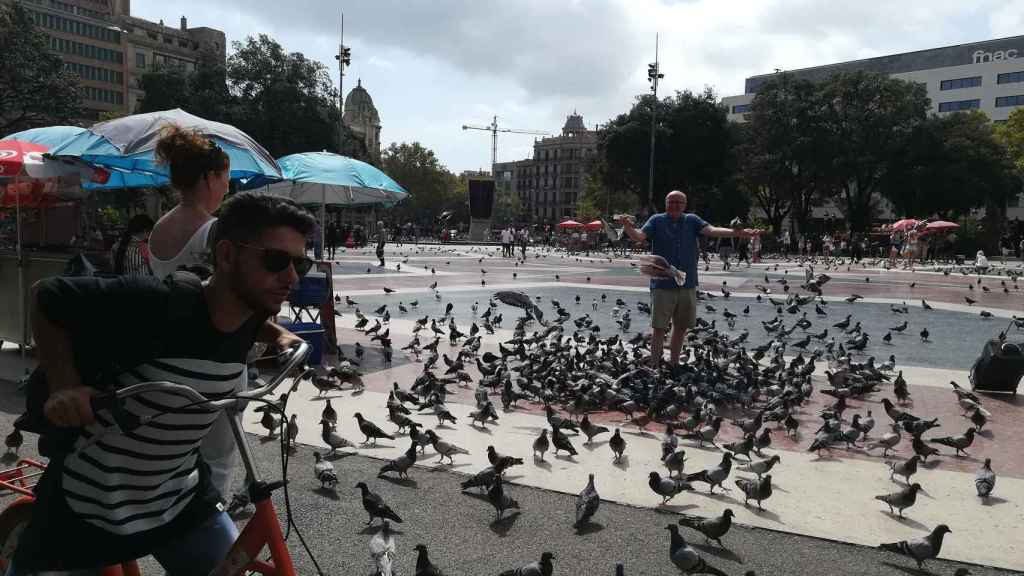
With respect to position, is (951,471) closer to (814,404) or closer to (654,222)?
(814,404)

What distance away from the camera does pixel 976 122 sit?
58.8 meters

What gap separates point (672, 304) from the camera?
27.1 feet

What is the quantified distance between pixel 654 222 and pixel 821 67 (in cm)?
10793

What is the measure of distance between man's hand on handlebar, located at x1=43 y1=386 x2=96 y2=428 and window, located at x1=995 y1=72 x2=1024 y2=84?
10912 cm

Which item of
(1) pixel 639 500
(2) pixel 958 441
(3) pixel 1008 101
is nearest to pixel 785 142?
(3) pixel 1008 101

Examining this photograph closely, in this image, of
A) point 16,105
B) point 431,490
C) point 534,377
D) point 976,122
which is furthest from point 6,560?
point 976,122

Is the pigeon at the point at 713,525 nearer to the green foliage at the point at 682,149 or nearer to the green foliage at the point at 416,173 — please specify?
the green foliage at the point at 682,149

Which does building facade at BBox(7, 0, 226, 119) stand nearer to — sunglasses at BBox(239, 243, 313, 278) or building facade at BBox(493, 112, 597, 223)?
building facade at BBox(493, 112, 597, 223)

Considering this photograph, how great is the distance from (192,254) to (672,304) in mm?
5865

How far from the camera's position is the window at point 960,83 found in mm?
91000

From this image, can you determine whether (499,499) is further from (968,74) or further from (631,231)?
(968,74)

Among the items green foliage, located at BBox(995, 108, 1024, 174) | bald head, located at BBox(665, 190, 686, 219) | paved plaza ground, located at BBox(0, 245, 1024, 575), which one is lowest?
paved plaza ground, located at BBox(0, 245, 1024, 575)

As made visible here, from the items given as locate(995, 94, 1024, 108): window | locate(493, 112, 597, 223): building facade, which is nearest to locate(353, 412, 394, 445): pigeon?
locate(995, 94, 1024, 108): window

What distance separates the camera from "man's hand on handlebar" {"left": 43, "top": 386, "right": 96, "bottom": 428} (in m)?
1.83
